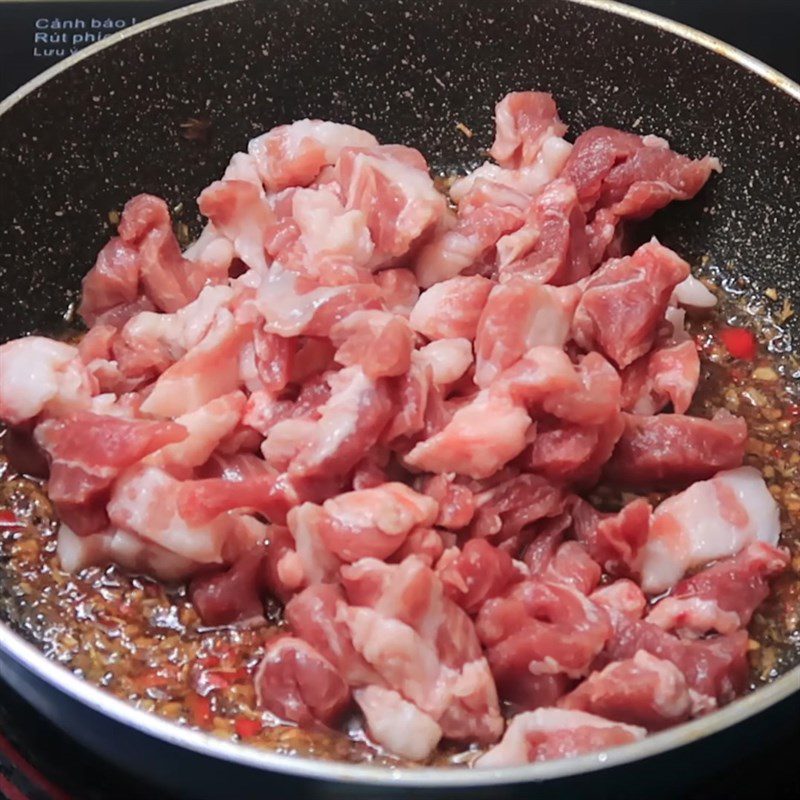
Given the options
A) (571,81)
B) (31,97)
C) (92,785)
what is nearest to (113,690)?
Answer: (92,785)

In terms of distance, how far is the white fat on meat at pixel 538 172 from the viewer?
2195 mm

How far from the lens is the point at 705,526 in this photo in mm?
1720

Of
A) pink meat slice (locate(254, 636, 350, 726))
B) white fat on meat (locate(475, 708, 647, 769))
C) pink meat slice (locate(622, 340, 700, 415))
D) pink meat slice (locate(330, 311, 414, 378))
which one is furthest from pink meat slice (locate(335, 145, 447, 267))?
white fat on meat (locate(475, 708, 647, 769))

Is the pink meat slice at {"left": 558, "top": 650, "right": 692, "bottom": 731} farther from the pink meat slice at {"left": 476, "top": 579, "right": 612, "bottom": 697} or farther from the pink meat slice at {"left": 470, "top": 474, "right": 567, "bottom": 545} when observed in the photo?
the pink meat slice at {"left": 470, "top": 474, "right": 567, "bottom": 545}

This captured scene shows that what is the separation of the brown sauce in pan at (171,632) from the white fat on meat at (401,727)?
0.10 feet

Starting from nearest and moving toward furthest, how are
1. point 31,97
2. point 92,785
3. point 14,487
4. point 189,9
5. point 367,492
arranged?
1. point 92,785
2. point 367,492
3. point 14,487
4. point 31,97
5. point 189,9

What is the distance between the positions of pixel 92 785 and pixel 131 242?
1042mm

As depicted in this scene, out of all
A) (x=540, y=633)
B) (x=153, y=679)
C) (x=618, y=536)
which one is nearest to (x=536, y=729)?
(x=540, y=633)

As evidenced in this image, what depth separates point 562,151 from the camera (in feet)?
7.20

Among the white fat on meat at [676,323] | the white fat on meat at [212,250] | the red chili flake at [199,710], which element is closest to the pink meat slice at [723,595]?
the white fat on meat at [676,323]

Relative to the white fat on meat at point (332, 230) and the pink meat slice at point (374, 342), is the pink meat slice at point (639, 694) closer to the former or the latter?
the pink meat slice at point (374, 342)

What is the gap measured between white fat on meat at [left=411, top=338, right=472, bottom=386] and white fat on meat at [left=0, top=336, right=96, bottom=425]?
579 mm

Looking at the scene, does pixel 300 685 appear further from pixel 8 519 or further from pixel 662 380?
pixel 662 380

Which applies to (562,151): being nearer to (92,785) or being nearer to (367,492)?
(367,492)
